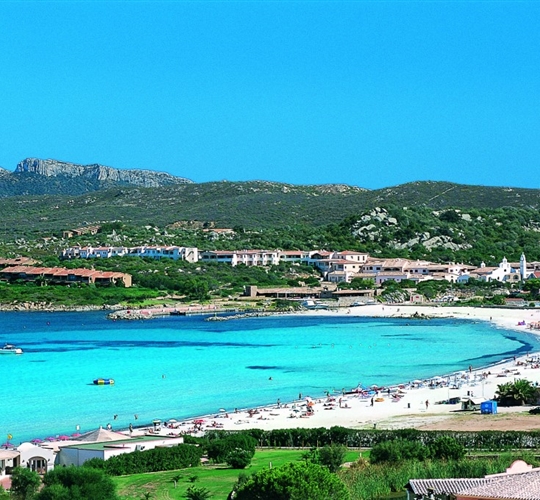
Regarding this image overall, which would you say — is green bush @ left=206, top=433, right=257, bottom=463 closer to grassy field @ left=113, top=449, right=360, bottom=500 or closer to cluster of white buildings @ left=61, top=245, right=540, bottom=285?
grassy field @ left=113, top=449, right=360, bottom=500

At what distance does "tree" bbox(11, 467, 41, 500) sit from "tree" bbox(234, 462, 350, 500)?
192 inches

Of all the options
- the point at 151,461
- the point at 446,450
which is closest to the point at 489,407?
the point at 446,450

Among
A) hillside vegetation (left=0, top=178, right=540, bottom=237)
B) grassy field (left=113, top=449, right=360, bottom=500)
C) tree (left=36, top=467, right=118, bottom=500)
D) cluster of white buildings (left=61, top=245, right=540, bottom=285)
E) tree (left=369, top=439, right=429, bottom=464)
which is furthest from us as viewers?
hillside vegetation (left=0, top=178, right=540, bottom=237)

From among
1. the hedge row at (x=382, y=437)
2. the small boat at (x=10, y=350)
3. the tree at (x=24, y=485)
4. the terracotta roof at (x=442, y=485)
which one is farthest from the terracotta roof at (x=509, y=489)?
the small boat at (x=10, y=350)

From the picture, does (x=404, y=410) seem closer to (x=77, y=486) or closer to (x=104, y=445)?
(x=104, y=445)

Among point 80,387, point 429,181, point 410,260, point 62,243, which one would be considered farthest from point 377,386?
point 429,181

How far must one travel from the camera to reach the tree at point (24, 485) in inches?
799

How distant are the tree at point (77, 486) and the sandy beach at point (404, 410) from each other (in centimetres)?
1125

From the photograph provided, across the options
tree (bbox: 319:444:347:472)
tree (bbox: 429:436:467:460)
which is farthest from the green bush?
tree (bbox: 429:436:467:460)

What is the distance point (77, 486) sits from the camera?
19.1 m

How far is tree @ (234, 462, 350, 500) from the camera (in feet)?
54.2

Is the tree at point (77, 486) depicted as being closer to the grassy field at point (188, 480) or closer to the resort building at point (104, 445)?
the grassy field at point (188, 480)

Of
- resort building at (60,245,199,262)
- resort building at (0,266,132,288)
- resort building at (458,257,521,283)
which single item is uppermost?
resort building at (60,245,199,262)

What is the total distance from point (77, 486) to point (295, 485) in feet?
14.6
